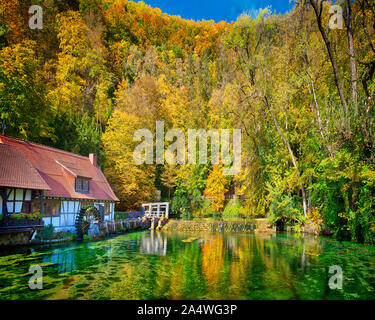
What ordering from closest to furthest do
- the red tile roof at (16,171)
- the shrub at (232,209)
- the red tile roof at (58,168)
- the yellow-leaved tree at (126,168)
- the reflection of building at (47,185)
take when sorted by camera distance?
the red tile roof at (16,171) → the reflection of building at (47,185) → the red tile roof at (58,168) → the yellow-leaved tree at (126,168) → the shrub at (232,209)

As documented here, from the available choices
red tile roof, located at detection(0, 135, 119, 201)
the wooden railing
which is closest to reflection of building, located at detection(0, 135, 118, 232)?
red tile roof, located at detection(0, 135, 119, 201)

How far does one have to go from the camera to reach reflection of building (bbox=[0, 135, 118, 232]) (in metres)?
18.5

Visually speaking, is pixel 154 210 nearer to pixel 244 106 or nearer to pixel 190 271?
pixel 244 106

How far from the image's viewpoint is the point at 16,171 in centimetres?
1927

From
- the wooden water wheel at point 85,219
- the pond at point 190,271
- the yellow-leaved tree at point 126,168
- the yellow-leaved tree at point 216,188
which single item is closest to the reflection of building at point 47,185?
the wooden water wheel at point 85,219

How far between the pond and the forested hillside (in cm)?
630

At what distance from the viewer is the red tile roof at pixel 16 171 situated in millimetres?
18219

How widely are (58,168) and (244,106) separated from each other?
22.1 meters

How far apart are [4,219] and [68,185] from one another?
7352 millimetres

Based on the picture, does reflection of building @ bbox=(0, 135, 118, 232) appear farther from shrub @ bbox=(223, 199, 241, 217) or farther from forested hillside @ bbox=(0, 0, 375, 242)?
shrub @ bbox=(223, 199, 241, 217)

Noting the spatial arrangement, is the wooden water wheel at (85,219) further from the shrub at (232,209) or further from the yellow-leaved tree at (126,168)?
the shrub at (232,209)

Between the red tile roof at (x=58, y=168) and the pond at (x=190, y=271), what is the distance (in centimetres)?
580

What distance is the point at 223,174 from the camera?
39656 mm
